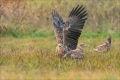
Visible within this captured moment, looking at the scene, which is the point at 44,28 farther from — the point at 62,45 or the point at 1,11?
the point at 62,45

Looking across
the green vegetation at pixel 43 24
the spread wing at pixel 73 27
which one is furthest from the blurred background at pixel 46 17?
the spread wing at pixel 73 27

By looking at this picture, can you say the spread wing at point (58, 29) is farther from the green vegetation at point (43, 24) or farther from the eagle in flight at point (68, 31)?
the green vegetation at point (43, 24)

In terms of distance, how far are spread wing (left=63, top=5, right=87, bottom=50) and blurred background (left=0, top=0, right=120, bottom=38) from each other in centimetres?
622

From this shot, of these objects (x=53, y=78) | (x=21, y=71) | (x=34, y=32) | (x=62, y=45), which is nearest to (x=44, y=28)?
(x=34, y=32)

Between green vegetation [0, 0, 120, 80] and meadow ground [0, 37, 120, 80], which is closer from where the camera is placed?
meadow ground [0, 37, 120, 80]

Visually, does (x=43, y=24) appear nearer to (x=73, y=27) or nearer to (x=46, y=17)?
(x=46, y=17)

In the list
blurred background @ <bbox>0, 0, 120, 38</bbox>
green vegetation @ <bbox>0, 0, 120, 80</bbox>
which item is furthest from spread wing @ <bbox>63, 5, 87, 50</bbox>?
blurred background @ <bbox>0, 0, 120, 38</bbox>

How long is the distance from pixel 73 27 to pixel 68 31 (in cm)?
21

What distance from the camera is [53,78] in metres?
6.33

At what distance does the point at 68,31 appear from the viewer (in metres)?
9.54

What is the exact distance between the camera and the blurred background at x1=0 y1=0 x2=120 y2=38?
1658cm

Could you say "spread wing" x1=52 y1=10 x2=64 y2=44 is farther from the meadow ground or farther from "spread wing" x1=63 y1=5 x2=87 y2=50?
the meadow ground

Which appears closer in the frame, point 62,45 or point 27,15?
point 62,45

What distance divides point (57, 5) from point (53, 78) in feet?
40.6
